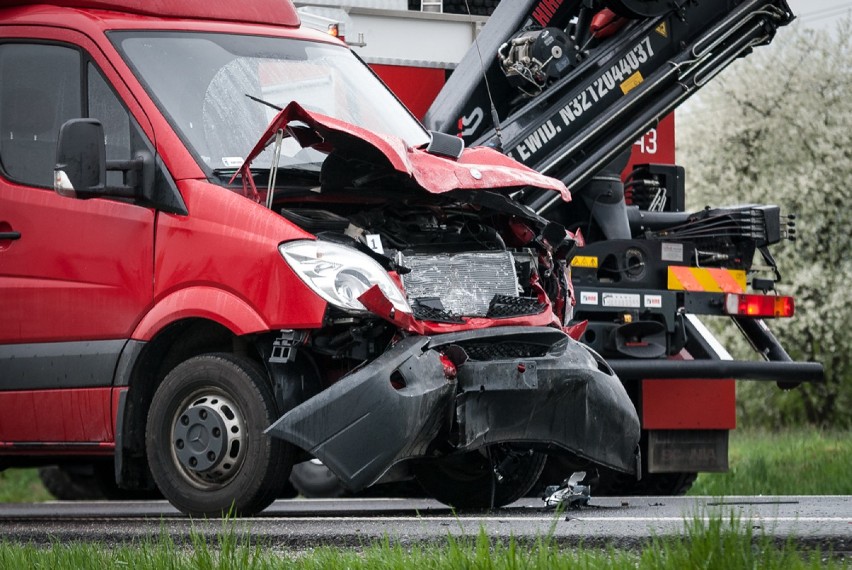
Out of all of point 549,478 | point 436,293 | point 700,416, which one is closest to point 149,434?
point 436,293

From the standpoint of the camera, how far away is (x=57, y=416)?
7348 millimetres

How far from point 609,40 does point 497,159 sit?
2.69 meters

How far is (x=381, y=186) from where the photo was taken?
7.06m

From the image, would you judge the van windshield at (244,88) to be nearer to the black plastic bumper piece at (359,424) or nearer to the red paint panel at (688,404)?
the black plastic bumper piece at (359,424)

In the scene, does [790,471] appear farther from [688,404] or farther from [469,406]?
[469,406]

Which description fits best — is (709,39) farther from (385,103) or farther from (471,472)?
(471,472)

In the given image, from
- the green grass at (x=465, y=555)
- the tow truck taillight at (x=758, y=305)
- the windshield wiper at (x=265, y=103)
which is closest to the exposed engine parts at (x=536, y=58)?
the tow truck taillight at (x=758, y=305)

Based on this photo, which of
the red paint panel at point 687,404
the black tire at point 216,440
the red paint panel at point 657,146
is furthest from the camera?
the red paint panel at point 657,146

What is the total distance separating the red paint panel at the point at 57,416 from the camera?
7.19 m

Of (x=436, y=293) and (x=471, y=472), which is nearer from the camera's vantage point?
(x=436, y=293)

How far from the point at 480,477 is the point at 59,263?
80.2 inches

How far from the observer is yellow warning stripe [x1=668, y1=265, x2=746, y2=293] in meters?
9.74

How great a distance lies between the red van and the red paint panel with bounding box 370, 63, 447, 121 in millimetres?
1973

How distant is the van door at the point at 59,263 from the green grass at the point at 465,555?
1.91 m
